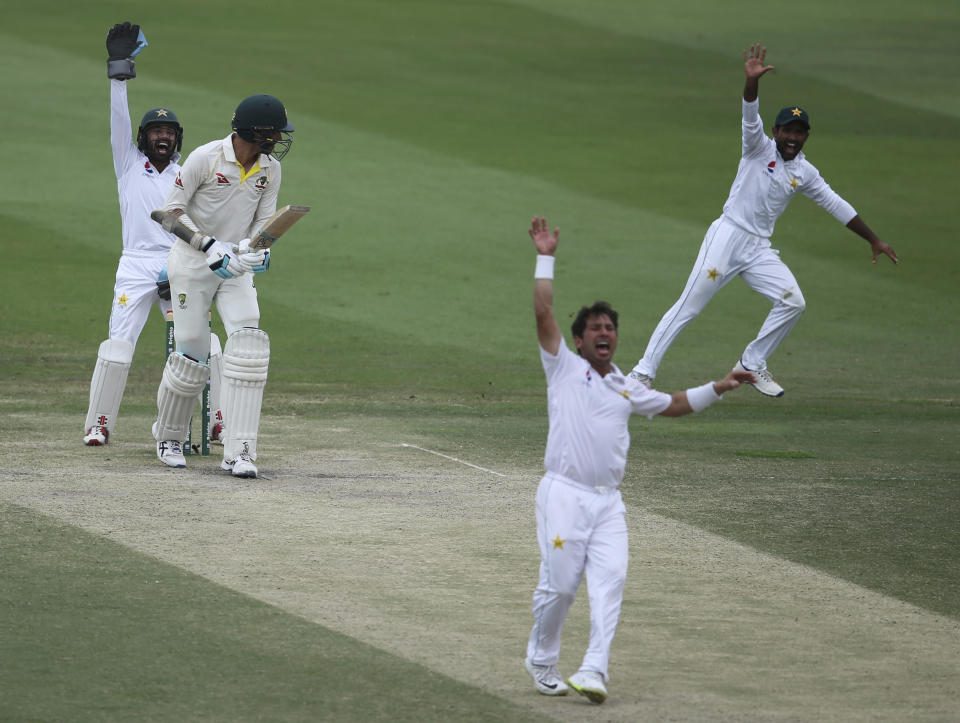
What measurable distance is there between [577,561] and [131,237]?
6367 mm

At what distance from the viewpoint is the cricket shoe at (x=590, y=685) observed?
564 centimetres

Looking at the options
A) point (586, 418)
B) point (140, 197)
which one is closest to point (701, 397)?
point (586, 418)

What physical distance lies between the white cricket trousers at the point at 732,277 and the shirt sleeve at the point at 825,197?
533 millimetres

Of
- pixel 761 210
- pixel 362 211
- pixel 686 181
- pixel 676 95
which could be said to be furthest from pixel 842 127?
pixel 761 210

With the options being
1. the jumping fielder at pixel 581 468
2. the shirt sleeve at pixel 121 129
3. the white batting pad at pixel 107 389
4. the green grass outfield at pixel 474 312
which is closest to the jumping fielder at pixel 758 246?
the green grass outfield at pixel 474 312

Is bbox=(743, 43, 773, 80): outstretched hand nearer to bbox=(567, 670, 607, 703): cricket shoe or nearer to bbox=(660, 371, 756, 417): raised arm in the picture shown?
bbox=(660, 371, 756, 417): raised arm

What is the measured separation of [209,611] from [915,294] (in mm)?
15679

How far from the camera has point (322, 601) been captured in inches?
275

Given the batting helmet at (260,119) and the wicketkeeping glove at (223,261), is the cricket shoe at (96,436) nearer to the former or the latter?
the wicketkeeping glove at (223,261)

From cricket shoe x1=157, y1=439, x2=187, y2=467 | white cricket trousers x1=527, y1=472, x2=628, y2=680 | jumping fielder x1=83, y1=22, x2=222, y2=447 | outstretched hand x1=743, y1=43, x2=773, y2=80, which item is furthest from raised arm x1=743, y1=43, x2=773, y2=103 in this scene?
white cricket trousers x1=527, y1=472, x2=628, y2=680

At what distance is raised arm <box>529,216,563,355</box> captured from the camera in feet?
19.6

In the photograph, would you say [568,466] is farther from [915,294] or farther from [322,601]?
[915,294]

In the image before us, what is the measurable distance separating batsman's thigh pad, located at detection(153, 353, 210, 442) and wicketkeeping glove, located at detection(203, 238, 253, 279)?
0.70 m

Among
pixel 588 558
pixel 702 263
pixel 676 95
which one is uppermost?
pixel 676 95
